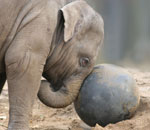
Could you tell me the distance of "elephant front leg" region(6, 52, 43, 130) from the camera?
5.38 m

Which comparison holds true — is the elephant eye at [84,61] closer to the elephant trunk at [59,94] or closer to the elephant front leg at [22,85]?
the elephant trunk at [59,94]

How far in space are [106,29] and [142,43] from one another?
1.20 m

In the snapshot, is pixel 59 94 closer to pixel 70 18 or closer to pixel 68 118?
pixel 70 18

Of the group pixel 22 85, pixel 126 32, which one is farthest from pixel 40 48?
pixel 126 32

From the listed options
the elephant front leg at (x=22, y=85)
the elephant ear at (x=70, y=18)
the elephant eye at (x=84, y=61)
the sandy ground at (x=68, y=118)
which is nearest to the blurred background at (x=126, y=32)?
the sandy ground at (x=68, y=118)

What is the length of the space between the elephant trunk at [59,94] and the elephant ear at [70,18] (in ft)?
2.16

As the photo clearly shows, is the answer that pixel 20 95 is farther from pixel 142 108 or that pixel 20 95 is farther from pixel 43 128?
pixel 142 108

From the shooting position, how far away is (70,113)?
25.5 ft

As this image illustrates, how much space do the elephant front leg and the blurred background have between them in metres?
7.87

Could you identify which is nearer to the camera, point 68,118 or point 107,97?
point 107,97

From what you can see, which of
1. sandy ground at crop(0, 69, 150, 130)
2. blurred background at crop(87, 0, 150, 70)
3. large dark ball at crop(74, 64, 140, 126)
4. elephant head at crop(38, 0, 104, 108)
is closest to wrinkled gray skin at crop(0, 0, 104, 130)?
elephant head at crop(38, 0, 104, 108)

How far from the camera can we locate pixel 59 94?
5.93 metres

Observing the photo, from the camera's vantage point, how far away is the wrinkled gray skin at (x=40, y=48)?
5.40 meters

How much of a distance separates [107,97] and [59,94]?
2.03 feet
